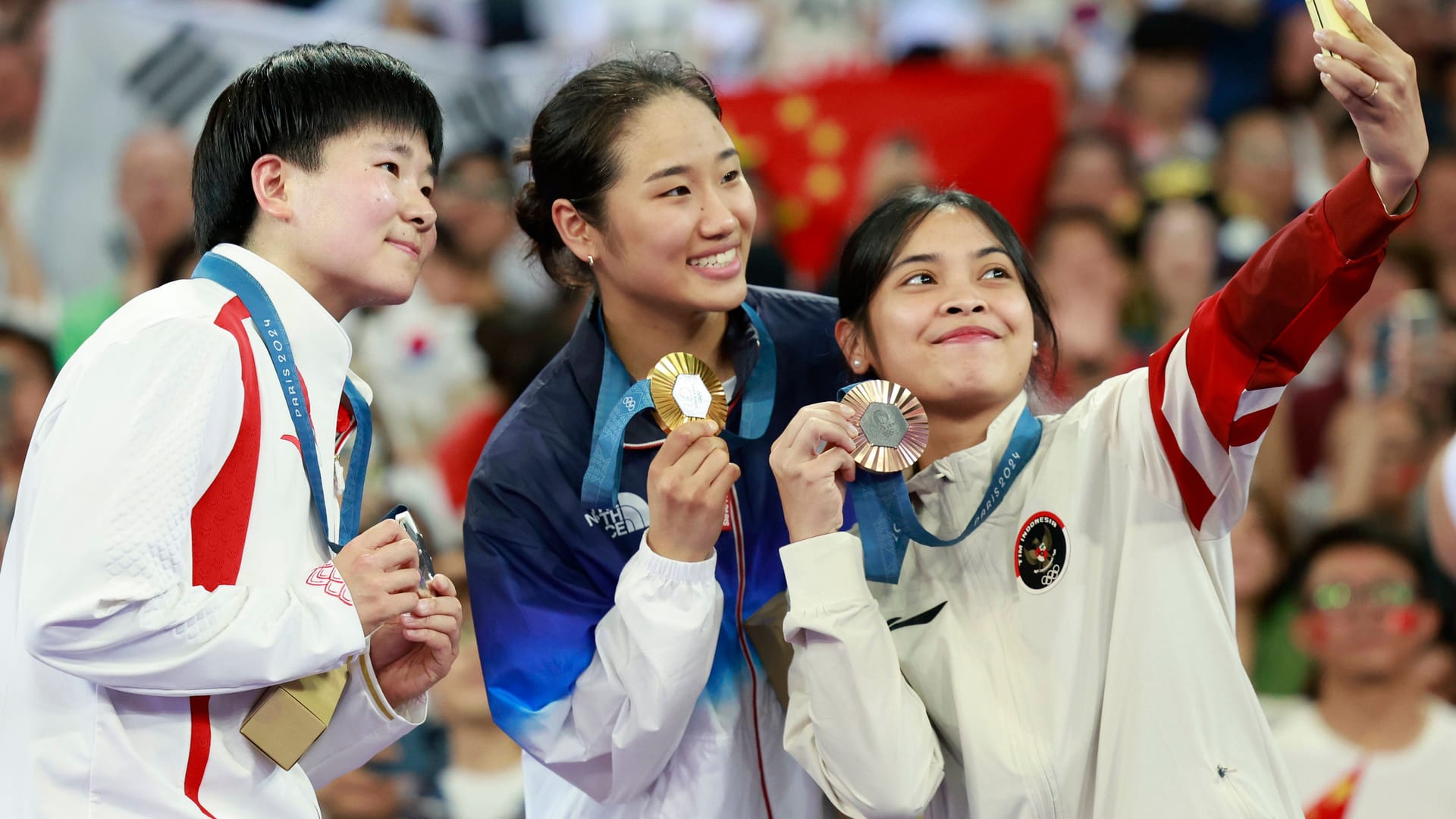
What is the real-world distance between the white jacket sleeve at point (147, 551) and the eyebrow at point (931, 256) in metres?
1.21

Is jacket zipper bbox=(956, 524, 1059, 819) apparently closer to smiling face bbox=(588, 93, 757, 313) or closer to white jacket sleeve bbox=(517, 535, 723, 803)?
white jacket sleeve bbox=(517, 535, 723, 803)

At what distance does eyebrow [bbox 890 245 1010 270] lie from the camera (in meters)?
2.59

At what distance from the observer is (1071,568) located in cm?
229

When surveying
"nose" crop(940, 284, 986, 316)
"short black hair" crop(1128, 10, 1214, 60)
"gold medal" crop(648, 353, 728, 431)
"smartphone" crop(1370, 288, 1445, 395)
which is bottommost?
"gold medal" crop(648, 353, 728, 431)

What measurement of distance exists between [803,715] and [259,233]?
3.95ft

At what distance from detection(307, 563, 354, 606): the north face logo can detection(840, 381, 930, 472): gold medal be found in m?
0.84

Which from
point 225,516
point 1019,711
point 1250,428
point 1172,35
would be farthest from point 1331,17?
point 1172,35

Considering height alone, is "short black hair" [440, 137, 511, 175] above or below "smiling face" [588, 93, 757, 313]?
above

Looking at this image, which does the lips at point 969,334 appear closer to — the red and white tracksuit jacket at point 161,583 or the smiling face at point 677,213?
the smiling face at point 677,213

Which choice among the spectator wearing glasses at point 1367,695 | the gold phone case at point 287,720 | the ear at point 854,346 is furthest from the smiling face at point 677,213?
the spectator wearing glasses at point 1367,695

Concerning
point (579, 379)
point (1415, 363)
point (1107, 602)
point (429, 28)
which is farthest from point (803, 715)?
point (429, 28)

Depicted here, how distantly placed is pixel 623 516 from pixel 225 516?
85 cm

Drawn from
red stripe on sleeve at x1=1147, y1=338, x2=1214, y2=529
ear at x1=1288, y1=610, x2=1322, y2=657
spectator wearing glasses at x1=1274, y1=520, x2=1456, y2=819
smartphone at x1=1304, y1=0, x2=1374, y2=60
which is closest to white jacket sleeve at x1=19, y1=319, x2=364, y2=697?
red stripe on sleeve at x1=1147, y1=338, x2=1214, y2=529

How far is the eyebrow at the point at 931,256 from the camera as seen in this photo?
259 cm
